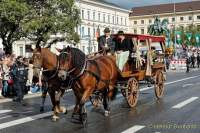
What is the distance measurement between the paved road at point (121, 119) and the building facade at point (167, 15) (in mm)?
138443

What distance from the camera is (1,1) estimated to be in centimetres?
4238

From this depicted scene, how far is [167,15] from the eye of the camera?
516 feet

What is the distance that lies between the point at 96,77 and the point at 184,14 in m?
149

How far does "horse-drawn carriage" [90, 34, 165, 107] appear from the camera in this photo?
42.5 feet

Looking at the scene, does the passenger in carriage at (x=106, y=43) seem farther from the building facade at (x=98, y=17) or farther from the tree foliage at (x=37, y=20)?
the building facade at (x=98, y=17)

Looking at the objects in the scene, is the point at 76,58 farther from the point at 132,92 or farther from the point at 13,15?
the point at 13,15

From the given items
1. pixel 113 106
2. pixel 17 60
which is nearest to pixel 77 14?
pixel 17 60

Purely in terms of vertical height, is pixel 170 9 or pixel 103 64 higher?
pixel 170 9

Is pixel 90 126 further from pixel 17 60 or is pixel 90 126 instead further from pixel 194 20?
pixel 194 20

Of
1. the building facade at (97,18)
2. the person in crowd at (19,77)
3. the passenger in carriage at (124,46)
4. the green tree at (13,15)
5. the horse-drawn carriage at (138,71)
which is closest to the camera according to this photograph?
the passenger in carriage at (124,46)

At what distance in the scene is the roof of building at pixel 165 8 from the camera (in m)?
157

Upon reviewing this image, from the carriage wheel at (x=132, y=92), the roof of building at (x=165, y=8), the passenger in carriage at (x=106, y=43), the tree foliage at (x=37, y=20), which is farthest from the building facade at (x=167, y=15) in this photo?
the passenger in carriage at (x=106, y=43)

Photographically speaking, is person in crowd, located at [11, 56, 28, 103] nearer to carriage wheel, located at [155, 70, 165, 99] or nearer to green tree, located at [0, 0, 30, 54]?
carriage wheel, located at [155, 70, 165, 99]

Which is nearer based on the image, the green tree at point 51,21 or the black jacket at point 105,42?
the black jacket at point 105,42
